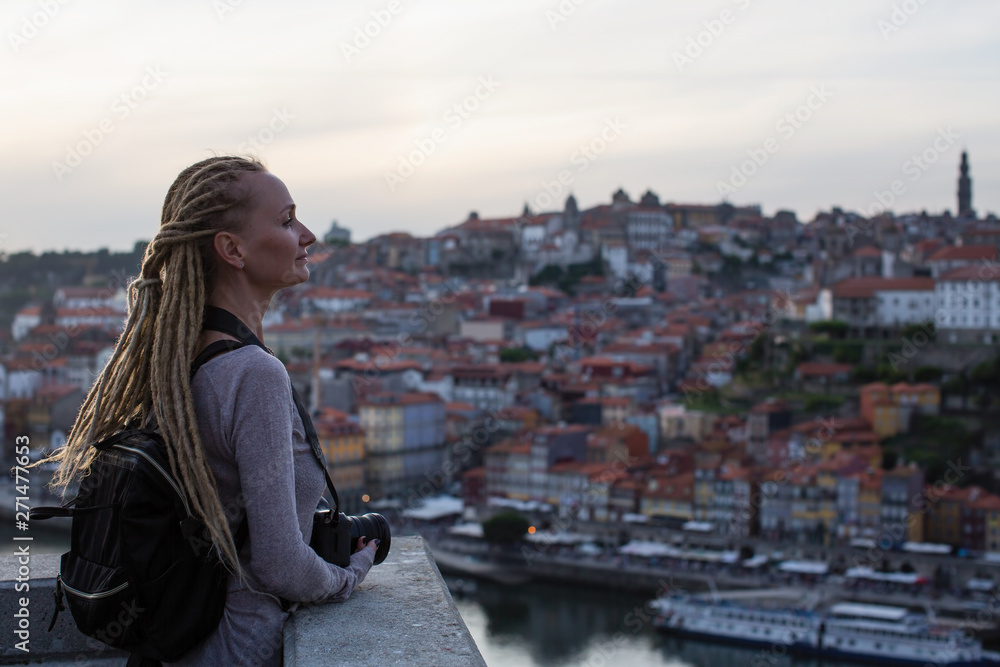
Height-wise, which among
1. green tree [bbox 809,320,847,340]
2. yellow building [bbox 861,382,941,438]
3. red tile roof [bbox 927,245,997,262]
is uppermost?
red tile roof [bbox 927,245,997,262]

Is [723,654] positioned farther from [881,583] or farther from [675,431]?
[675,431]

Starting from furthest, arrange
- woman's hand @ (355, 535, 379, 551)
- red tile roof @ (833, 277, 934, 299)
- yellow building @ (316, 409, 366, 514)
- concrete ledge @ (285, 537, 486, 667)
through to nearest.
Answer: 1. red tile roof @ (833, 277, 934, 299)
2. yellow building @ (316, 409, 366, 514)
3. woman's hand @ (355, 535, 379, 551)
4. concrete ledge @ (285, 537, 486, 667)

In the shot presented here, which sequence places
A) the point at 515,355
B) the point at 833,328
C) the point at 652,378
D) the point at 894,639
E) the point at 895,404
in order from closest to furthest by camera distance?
the point at 894,639, the point at 895,404, the point at 833,328, the point at 652,378, the point at 515,355

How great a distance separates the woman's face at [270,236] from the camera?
2.51 ft

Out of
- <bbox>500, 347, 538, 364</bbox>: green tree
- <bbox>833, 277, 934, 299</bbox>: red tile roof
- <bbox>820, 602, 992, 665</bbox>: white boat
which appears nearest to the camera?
<bbox>820, 602, 992, 665</bbox>: white boat

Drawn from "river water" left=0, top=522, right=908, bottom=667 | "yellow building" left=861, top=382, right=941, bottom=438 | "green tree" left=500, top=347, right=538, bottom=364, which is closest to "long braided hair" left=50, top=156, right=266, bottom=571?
"river water" left=0, top=522, right=908, bottom=667

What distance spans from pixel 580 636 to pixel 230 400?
9066 mm

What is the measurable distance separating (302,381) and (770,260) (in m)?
13.8

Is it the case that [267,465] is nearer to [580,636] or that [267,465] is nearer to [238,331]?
[238,331]

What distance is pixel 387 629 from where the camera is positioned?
2.38 feet

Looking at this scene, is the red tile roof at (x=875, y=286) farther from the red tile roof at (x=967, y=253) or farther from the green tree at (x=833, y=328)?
the red tile roof at (x=967, y=253)

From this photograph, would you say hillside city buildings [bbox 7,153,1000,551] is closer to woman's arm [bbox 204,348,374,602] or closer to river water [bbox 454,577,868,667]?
river water [bbox 454,577,868,667]

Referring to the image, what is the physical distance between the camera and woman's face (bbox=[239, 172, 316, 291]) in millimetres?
764

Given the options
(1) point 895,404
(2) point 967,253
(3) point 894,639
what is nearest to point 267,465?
(3) point 894,639
